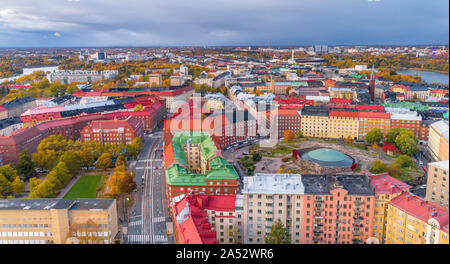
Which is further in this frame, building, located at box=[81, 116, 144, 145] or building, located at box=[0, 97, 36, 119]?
building, located at box=[0, 97, 36, 119]

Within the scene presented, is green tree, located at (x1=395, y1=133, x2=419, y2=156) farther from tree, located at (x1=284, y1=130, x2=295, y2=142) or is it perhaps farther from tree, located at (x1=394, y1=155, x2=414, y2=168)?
tree, located at (x1=284, y1=130, x2=295, y2=142)

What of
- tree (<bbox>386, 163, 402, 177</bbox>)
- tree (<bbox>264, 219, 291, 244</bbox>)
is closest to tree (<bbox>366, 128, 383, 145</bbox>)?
tree (<bbox>386, 163, 402, 177</bbox>)

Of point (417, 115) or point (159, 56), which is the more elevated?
point (159, 56)

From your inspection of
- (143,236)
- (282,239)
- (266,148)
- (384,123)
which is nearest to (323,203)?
(282,239)

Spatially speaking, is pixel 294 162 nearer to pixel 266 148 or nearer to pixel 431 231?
pixel 266 148

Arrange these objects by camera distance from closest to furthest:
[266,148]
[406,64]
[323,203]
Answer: [323,203]
[266,148]
[406,64]

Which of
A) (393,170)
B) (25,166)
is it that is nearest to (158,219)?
(25,166)

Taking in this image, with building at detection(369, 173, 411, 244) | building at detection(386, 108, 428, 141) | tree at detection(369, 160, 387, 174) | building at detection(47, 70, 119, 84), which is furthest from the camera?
building at detection(47, 70, 119, 84)

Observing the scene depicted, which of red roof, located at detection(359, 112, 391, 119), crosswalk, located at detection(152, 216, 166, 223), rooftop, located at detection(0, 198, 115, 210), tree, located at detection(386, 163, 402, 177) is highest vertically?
red roof, located at detection(359, 112, 391, 119)
